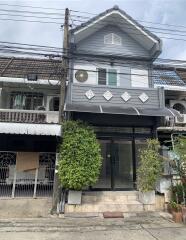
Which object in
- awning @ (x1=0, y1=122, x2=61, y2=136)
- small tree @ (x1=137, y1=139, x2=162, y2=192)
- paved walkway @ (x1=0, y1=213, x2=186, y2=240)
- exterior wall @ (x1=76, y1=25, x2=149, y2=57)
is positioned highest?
exterior wall @ (x1=76, y1=25, x2=149, y2=57)

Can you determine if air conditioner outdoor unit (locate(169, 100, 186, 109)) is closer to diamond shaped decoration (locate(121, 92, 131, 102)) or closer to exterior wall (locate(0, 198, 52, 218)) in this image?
diamond shaped decoration (locate(121, 92, 131, 102))

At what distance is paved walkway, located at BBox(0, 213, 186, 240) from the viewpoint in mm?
7070

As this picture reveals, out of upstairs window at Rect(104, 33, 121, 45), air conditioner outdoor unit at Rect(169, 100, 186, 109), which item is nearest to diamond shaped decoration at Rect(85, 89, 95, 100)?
upstairs window at Rect(104, 33, 121, 45)

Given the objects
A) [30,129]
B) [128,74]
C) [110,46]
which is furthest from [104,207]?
[110,46]

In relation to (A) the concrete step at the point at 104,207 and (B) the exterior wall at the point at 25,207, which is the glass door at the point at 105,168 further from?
(B) the exterior wall at the point at 25,207

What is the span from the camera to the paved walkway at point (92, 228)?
23.2 feet

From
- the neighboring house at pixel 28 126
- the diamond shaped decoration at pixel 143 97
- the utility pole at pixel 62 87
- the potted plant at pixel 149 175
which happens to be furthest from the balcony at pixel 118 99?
the potted plant at pixel 149 175

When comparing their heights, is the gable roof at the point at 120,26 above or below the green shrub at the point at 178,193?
above

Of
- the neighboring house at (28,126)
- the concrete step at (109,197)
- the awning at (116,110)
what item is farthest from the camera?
the neighboring house at (28,126)

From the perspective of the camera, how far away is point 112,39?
46.1 feet

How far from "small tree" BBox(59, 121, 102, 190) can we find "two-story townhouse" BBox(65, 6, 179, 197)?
949 mm

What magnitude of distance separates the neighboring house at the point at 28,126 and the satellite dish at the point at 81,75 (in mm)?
1159

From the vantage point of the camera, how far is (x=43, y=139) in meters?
14.1

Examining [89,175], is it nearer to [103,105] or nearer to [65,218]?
[65,218]
